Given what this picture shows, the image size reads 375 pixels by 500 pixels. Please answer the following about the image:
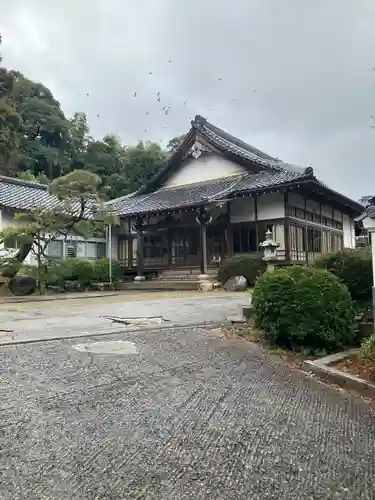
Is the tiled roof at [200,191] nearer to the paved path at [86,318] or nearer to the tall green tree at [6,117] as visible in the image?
Result: the tall green tree at [6,117]

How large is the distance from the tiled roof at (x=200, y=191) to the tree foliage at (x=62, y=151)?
11.3 m

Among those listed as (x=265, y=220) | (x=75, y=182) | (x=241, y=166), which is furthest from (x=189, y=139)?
(x=75, y=182)

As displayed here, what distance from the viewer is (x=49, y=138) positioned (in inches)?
1698

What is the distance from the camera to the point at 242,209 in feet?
67.4

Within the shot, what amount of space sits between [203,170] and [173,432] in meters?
21.5

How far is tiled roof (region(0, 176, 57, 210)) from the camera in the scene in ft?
69.0

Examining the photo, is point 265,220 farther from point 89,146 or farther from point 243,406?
point 89,146

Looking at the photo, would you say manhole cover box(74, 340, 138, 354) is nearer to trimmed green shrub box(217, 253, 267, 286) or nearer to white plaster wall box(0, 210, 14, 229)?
trimmed green shrub box(217, 253, 267, 286)

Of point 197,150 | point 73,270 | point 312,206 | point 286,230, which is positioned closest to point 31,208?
point 73,270

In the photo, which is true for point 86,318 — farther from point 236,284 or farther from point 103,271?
point 103,271

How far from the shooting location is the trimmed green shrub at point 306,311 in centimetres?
603

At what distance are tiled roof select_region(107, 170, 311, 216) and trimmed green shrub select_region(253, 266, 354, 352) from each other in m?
11.8

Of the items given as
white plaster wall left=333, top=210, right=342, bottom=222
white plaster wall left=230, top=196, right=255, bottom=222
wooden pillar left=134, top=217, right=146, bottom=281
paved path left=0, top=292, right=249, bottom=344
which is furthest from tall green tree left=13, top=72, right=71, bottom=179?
paved path left=0, top=292, right=249, bottom=344

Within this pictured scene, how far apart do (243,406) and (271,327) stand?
97.4 inches
